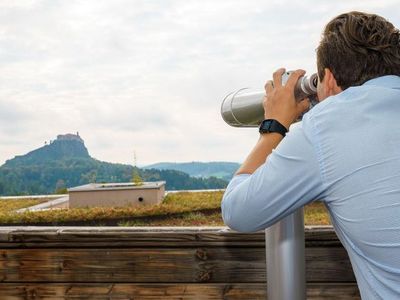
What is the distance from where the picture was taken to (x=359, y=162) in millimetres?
755

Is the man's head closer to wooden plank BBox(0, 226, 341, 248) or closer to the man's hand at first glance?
the man's hand

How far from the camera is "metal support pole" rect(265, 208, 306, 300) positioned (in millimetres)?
922

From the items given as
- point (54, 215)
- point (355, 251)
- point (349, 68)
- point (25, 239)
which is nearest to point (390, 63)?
point (349, 68)

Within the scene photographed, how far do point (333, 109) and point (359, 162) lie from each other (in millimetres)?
85

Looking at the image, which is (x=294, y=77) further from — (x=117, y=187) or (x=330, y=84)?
(x=117, y=187)

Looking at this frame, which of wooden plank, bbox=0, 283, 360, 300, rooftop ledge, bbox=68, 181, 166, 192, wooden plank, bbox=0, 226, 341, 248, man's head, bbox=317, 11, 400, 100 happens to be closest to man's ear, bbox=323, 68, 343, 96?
man's head, bbox=317, 11, 400, 100

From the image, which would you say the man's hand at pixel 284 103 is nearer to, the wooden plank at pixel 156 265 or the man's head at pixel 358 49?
the man's head at pixel 358 49

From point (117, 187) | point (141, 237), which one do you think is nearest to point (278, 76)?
point (141, 237)

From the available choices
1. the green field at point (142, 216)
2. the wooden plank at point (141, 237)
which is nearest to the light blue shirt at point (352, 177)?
the wooden plank at point (141, 237)

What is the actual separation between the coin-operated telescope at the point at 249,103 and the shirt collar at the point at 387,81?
0.37 feet

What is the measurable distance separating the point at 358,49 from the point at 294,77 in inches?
5.4

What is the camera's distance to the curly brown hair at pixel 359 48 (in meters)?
0.80

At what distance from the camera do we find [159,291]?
1.52 metres

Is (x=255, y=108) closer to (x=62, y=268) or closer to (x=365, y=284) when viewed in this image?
(x=365, y=284)
